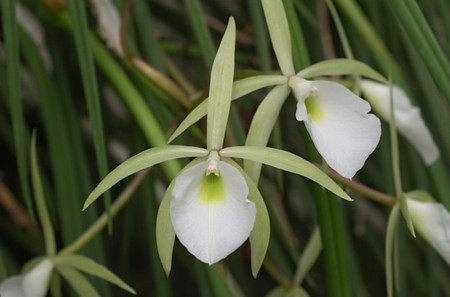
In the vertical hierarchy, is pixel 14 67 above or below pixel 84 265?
above

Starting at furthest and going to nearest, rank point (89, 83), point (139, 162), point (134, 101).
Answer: point (134, 101), point (89, 83), point (139, 162)

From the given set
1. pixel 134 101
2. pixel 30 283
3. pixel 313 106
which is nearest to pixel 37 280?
pixel 30 283

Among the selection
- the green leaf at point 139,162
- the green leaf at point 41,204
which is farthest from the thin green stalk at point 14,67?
the green leaf at point 139,162

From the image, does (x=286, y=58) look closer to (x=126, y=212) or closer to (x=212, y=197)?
(x=212, y=197)

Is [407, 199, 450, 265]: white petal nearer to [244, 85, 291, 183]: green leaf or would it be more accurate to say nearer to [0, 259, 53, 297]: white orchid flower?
[244, 85, 291, 183]: green leaf

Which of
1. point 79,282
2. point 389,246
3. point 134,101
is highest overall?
point 134,101

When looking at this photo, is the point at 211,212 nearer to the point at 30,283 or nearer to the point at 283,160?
the point at 283,160

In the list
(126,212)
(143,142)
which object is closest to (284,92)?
(143,142)

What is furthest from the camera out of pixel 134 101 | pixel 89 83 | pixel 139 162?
pixel 134 101
